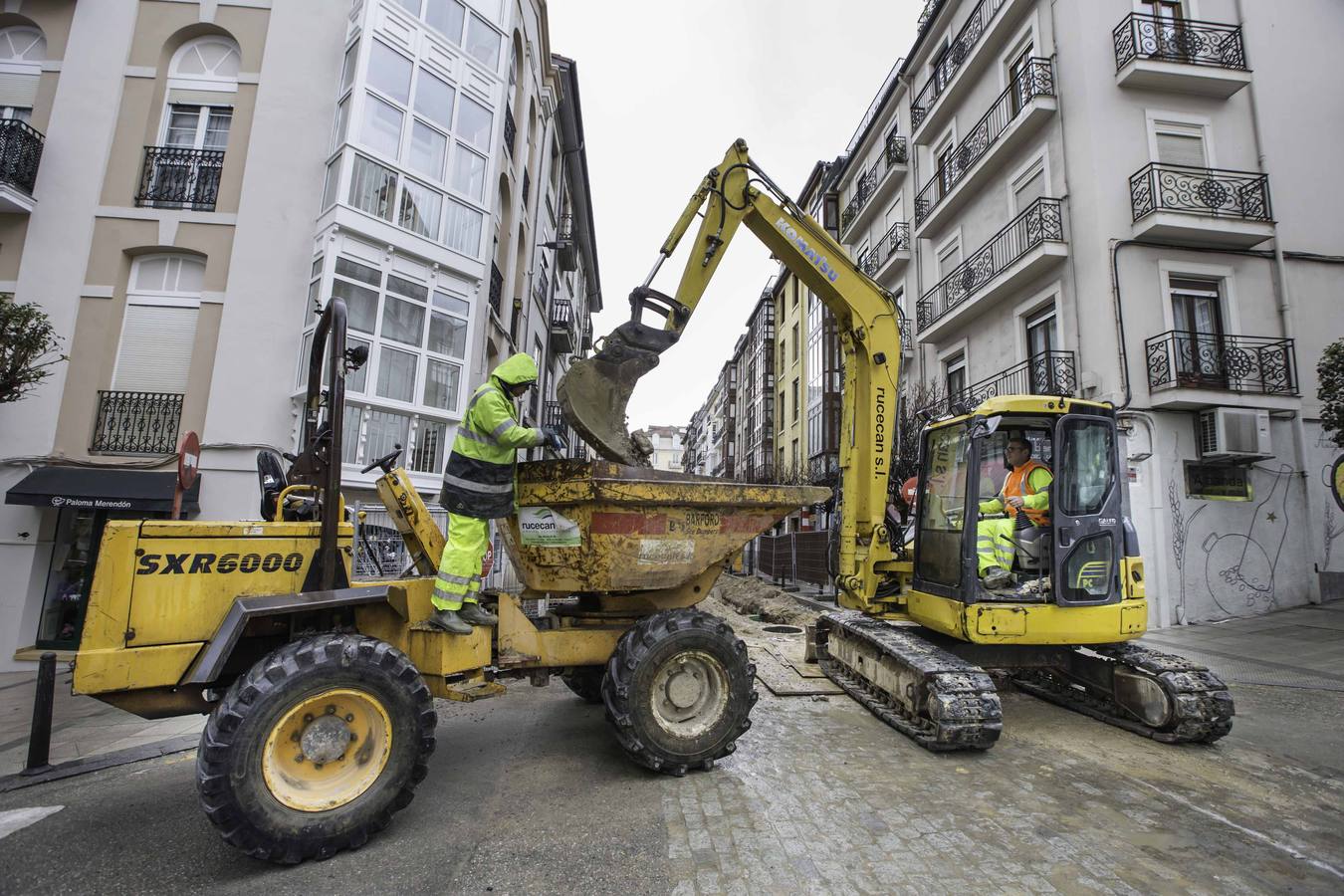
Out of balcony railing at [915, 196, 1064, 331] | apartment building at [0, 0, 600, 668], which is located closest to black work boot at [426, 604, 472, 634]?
apartment building at [0, 0, 600, 668]

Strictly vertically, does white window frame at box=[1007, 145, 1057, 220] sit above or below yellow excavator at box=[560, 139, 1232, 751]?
above

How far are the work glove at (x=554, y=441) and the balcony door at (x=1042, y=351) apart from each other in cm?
1205

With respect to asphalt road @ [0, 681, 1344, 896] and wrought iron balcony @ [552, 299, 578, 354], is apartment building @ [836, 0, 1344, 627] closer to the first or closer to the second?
asphalt road @ [0, 681, 1344, 896]

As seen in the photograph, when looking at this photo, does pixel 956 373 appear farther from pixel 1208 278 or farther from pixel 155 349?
pixel 155 349

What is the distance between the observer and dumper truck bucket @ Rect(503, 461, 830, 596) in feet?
13.0

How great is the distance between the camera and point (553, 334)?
70.4 ft

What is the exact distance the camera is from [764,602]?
13.6m

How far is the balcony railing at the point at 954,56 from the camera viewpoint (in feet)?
52.0

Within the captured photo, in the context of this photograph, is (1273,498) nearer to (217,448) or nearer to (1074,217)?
(1074,217)

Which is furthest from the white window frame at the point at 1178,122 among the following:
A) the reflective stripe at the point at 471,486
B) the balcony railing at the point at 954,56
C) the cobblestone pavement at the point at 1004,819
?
the reflective stripe at the point at 471,486

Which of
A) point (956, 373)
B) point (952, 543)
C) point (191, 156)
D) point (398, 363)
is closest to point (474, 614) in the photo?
point (952, 543)

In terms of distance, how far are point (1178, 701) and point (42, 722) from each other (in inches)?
338

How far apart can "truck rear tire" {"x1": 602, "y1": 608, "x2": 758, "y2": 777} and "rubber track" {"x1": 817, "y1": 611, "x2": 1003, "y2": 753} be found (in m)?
1.46

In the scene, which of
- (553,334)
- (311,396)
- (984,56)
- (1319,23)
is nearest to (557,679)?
(311,396)
